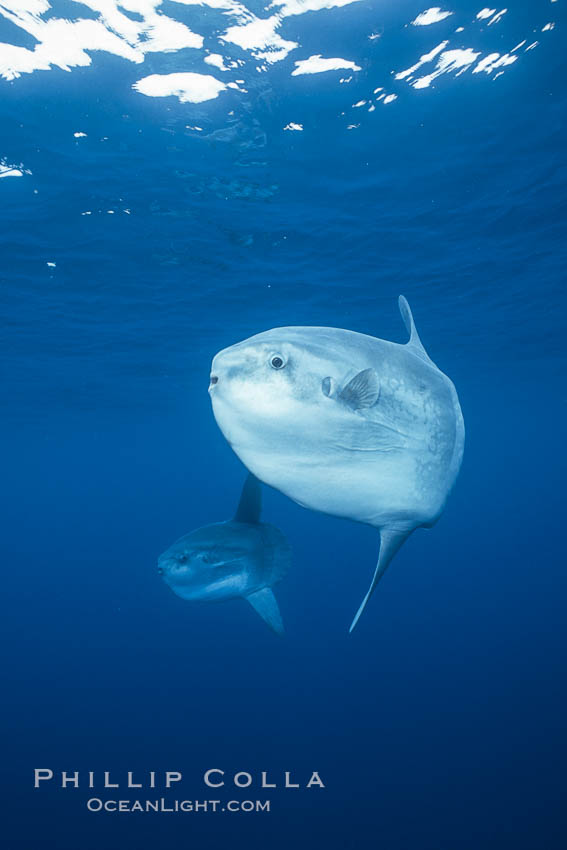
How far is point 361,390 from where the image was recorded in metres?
1.53

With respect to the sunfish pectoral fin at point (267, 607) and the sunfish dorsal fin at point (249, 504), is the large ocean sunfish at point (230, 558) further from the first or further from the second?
the sunfish pectoral fin at point (267, 607)

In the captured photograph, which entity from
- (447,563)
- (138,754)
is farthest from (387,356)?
(447,563)

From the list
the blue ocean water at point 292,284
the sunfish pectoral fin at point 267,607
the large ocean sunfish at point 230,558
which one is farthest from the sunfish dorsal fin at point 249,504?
the blue ocean water at point 292,284

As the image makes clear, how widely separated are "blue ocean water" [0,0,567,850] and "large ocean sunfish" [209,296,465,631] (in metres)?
6.26

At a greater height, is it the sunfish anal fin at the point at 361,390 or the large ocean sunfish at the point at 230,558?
the large ocean sunfish at the point at 230,558

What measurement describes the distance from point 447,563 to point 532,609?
23.5 feet

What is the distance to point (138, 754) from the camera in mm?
10719

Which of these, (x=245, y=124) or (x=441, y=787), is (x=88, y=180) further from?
(x=441, y=787)

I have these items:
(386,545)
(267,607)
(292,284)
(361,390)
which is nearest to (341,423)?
(361,390)

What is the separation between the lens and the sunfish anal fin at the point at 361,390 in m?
1.50

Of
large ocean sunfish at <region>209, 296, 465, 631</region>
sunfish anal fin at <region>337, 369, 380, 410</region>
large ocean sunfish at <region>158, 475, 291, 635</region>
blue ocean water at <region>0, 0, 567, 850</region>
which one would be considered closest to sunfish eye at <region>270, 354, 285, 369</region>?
large ocean sunfish at <region>209, 296, 465, 631</region>

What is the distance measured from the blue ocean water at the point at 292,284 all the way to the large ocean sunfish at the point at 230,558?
19.8 feet

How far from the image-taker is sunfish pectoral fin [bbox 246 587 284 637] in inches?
165

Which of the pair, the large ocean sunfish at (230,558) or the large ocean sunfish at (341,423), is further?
the large ocean sunfish at (230,558)
